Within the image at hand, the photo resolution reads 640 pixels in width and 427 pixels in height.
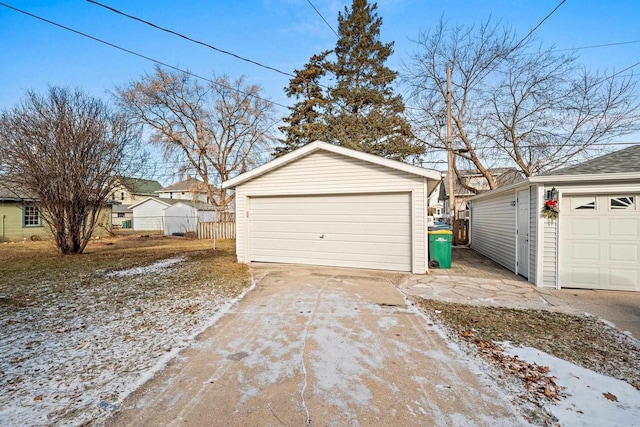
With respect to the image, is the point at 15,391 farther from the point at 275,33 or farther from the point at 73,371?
the point at 275,33

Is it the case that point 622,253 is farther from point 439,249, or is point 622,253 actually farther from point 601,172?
point 439,249

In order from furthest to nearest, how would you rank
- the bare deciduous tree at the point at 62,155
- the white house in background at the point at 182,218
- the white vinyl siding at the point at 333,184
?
the white house in background at the point at 182,218
the bare deciduous tree at the point at 62,155
the white vinyl siding at the point at 333,184

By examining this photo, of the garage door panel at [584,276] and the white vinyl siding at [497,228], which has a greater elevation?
the white vinyl siding at [497,228]

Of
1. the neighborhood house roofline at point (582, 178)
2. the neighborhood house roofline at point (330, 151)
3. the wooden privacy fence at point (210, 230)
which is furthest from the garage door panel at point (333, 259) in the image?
the wooden privacy fence at point (210, 230)

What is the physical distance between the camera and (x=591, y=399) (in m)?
2.41

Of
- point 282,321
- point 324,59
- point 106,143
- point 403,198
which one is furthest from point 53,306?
point 324,59

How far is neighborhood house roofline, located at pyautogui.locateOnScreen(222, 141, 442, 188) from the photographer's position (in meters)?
7.00

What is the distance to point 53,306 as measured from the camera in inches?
191

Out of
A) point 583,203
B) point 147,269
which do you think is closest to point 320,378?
point 583,203

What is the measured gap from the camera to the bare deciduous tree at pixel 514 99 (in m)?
12.8

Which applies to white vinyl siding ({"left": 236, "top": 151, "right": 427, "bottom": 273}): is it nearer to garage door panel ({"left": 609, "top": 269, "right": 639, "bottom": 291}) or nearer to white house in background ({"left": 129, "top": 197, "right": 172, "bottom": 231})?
garage door panel ({"left": 609, "top": 269, "right": 639, "bottom": 291})

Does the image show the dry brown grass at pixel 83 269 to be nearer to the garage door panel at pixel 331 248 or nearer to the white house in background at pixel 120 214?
the garage door panel at pixel 331 248

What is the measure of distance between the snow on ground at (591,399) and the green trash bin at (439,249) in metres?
4.86

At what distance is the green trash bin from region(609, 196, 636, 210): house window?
124 inches
